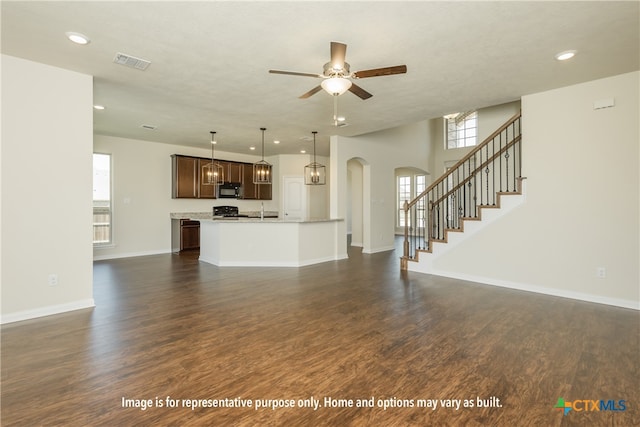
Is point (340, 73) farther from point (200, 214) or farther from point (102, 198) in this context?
point (200, 214)

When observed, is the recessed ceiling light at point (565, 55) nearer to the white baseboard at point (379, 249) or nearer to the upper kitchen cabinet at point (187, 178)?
the white baseboard at point (379, 249)

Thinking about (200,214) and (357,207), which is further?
(357,207)

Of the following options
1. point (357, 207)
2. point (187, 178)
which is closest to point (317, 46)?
point (187, 178)

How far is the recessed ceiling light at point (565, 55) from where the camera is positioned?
3.16 metres

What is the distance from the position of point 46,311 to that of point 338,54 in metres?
4.06

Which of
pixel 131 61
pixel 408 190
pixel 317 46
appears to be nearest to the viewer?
pixel 317 46

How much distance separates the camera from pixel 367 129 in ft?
20.9

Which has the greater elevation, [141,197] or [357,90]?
[357,90]

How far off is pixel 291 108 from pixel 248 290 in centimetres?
287

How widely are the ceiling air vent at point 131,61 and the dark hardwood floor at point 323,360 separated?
2.75 metres

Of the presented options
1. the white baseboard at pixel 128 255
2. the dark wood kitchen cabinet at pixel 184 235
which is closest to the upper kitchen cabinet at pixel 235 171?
the dark wood kitchen cabinet at pixel 184 235

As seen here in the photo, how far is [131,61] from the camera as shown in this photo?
3336mm

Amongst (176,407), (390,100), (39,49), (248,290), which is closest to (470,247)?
(390,100)

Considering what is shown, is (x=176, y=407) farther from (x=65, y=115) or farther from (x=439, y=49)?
(x=439, y=49)
